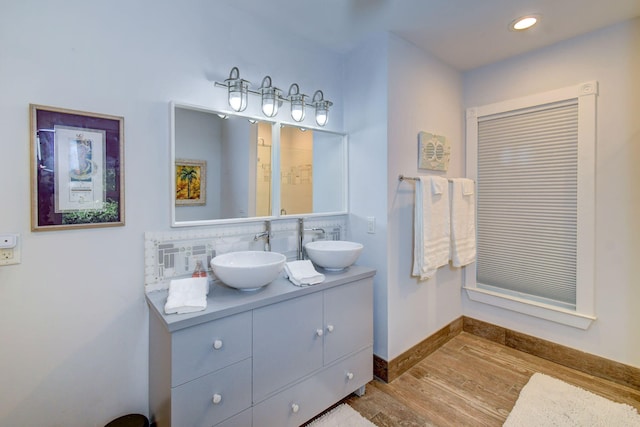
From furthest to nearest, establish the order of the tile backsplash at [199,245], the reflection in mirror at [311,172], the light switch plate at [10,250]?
the reflection in mirror at [311,172] → the tile backsplash at [199,245] → the light switch plate at [10,250]

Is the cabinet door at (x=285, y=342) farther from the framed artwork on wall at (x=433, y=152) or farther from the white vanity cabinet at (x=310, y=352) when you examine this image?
the framed artwork on wall at (x=433, y=152)

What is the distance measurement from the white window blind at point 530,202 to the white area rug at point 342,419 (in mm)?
1788

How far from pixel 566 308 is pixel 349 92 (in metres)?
2.44

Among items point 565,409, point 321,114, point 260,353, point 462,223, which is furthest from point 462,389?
point 321,114

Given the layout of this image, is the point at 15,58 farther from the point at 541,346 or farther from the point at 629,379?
the point at 629,379

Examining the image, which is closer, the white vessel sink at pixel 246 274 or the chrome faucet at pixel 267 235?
the white vessel sink at pixel 246 274

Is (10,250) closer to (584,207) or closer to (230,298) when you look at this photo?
(230,298)

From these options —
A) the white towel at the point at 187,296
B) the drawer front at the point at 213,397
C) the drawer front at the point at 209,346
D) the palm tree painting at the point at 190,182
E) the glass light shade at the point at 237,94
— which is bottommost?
the drawer front at the point at 213,397

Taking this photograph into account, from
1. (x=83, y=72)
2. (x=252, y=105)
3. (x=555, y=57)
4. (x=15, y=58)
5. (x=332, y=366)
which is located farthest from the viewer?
(x=555, y=57)

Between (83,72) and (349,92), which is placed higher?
(349,92)

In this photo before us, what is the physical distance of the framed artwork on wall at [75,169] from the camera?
1.33 metres

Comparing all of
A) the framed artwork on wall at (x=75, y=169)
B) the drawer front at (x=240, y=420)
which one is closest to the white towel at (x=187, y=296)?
the framed artwork on wall at (x=75, y=169)

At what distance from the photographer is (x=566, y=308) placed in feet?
7.76

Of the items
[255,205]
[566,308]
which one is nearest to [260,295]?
[255,205]
